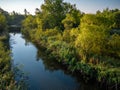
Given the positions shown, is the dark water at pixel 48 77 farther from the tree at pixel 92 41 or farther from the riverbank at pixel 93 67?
the tree at pixel 92 41

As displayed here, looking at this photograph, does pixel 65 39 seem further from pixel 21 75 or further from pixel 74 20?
pixel 21 75

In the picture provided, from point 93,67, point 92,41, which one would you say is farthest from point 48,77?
point 92,41

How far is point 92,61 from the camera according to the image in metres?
19.3

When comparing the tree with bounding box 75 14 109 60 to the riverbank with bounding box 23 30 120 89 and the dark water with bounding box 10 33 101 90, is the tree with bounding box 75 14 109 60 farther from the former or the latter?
the dark water with bounding box 10 33 101 90

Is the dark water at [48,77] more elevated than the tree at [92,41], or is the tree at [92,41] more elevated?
the tree at [92,41]

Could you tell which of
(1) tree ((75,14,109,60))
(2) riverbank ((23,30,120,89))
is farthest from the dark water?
(1) tree ((75,14,109,60))

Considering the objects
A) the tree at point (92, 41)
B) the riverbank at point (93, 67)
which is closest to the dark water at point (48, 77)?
the riverbank at point (93, 67)

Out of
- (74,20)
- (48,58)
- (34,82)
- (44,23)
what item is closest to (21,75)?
(34,82)

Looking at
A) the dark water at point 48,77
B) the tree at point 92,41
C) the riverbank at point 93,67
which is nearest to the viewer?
the riverbank at point 93,67

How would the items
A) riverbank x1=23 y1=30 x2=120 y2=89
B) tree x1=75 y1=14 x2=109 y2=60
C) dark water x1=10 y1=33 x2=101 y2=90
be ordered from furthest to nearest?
1. tree x1=75 y1=14 x2=109 y2=60
2. dark water x1=10 y1=33 x2=101 y2=90
3. riverbank x1=23 y1=30 x2=120 y2=89

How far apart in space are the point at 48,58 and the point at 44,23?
64.9 ft

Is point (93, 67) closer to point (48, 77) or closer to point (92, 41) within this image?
point (92, 41)

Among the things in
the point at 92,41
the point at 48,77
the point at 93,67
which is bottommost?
the point at 48,77

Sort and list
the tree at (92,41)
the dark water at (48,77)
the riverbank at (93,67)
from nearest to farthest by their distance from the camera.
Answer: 1. the riverbank at (93,67)
2. the dark water at (48,77)
3. the tree at (92,41)
